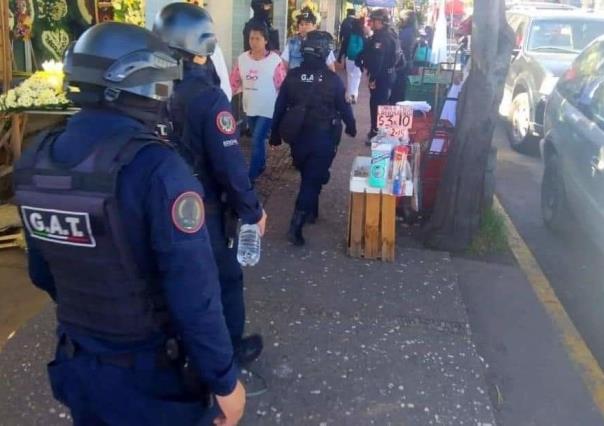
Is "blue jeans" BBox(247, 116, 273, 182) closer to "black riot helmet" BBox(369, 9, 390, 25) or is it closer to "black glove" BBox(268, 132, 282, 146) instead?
"black glove" BBox(268, 132, 282, 146)

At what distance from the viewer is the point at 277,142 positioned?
5.70 metres

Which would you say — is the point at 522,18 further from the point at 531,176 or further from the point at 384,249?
the point at 384,249

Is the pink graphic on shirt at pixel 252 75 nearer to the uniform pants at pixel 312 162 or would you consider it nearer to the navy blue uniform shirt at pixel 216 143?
the uniform pants at pixel 312 162

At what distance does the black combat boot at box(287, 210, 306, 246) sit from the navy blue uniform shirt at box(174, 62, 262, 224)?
229 cm

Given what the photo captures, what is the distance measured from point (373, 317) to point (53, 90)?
3204 mm

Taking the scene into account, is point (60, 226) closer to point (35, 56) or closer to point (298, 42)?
point (35, 56)

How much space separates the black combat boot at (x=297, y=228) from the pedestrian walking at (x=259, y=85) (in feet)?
5.51

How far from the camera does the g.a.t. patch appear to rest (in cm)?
180

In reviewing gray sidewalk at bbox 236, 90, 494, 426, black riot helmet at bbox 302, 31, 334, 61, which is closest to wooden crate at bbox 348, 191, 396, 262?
gray sidewalk at bbox 236, 90, 494, 426

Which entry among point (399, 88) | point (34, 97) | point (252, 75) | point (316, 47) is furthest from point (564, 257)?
point (399, 88)

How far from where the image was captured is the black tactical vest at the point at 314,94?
5.36 metres

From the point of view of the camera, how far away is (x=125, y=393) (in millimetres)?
1956

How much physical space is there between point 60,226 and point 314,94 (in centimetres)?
372

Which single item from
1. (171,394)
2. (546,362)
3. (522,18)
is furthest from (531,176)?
(171,394)
